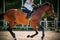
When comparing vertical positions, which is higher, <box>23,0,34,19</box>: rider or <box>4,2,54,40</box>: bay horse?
<box>23,0,34,19</box>: rider

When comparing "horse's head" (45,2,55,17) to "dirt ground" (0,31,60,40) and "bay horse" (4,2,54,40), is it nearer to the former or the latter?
"bay horse" (4,2,54,40)

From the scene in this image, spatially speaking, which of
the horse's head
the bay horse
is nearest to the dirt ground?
the bay horse

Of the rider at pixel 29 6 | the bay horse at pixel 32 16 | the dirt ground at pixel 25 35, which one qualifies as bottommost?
the dirt ground at pixel 25 35

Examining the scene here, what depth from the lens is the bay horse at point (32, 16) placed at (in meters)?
6.32

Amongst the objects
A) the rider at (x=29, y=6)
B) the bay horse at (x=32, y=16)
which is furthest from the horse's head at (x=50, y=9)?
the rider at (x=29, y=6)

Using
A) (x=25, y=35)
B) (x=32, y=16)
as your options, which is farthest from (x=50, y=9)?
(x=25, y=35)

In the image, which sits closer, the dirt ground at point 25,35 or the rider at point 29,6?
the rider at point 29,6

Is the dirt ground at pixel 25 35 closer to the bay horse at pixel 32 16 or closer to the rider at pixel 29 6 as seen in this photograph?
the bay horse at pixel 32 16

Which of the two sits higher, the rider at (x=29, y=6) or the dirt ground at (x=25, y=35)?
the rider at (x=29, y=6)

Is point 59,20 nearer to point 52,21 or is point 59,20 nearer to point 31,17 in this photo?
point 52,21

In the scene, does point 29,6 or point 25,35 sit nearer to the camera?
point 29,6

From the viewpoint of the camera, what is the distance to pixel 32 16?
6348mm

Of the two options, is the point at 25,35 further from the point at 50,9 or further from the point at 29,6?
the point at 50,9

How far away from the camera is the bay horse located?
632 centimetres
